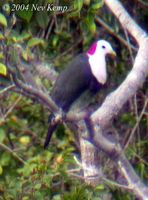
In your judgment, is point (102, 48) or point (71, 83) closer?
point (71, 83)

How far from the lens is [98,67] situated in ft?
15.3

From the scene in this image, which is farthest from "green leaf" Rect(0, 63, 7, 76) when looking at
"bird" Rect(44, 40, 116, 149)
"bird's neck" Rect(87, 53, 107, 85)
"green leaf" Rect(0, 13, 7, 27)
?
"bird's neck" Rect(87, 53, 107, 85)

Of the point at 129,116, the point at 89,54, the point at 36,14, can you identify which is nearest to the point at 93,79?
the point at 89,54

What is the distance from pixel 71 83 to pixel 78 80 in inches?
1.5

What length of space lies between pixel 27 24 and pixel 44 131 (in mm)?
1845

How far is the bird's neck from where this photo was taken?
458 centimetres

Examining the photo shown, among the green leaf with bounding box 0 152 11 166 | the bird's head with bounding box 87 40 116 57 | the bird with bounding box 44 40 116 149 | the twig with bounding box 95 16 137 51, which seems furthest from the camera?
the twig with bounding box 95 16 137 51

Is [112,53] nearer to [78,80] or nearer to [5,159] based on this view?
[78,80]

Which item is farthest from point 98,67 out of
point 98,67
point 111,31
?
point 111,31

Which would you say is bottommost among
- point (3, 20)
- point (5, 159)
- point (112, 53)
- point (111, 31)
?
point (5, 159)

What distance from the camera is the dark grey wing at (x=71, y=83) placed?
14.4 feet

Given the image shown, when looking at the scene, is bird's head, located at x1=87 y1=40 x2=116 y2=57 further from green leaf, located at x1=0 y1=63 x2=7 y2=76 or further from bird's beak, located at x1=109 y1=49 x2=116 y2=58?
green leaf, located at x1=0 y1=63 x2=7 y2=76

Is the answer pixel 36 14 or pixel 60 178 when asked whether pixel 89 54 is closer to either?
pixel 60 178

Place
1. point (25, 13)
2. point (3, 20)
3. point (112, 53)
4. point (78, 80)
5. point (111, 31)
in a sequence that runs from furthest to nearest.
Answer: point (111, 31) < point (112, 53) < point (78, 80) < point (25, 13) < point (3, 20)
